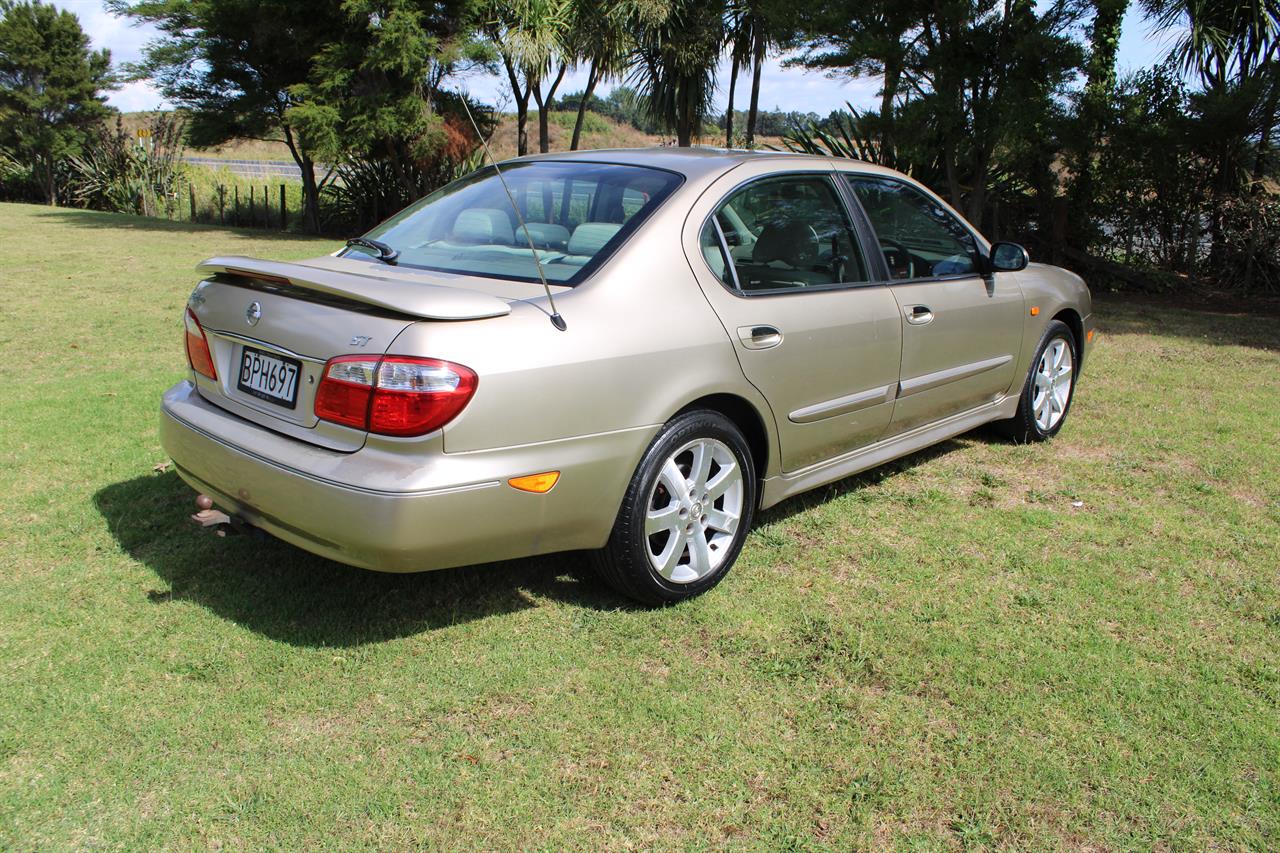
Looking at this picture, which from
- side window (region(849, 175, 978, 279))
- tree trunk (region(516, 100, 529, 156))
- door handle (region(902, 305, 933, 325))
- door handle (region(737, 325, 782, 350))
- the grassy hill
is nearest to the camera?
door handle (region(737, 325, 782, 350))

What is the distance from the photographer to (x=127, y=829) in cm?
233

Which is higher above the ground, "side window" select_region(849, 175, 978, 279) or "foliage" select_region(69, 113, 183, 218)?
"foliage" select_region(69, 113, 183, 218)

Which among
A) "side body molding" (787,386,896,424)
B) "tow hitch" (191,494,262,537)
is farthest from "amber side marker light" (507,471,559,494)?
"side body molding" (787,386,896,424)

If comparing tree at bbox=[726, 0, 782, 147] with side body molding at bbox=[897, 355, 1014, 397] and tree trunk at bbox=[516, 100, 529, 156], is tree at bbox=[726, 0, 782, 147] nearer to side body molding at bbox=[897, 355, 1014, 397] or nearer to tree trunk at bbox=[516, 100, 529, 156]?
tree trunk at bbox=[516, 100, 529, 156]

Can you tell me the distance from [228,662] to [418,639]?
1.91 ft

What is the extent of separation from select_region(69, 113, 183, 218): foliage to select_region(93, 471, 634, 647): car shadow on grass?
25.8 metres

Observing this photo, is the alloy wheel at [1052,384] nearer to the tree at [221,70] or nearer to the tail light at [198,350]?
the tail light at [198,350]

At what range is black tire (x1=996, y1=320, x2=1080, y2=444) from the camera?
5438mm

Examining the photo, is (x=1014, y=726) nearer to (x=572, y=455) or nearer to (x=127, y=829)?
(x=572, y=455)

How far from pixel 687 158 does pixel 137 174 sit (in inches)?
1088

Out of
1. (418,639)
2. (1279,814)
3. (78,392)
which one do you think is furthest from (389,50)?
(1279,814)

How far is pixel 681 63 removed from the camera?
22.1 m

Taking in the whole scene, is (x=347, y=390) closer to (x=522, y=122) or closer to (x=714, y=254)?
(x=714, y=254)

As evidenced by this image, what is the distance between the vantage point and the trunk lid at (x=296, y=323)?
9.40ft
